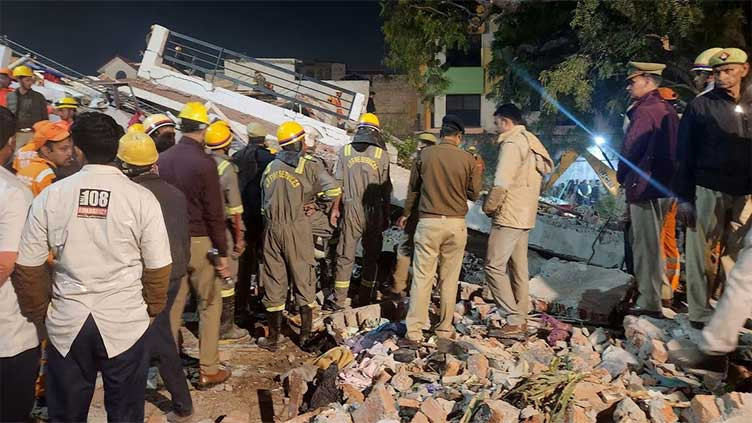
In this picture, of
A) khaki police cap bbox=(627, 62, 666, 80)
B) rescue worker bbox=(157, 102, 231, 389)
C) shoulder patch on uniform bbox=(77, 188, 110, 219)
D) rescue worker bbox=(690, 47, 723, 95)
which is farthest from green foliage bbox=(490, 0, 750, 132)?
shoulder patch on uniform bbox=(77, 188, 110, 219)

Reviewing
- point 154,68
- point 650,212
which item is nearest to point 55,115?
point 154,68

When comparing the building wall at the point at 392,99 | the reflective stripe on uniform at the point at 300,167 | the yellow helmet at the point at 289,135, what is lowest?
→ the reflective stripe on uniform at the point at 300,167

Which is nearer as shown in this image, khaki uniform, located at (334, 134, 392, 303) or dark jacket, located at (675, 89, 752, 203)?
dark jacket, located at (675, 89, 752, 203)

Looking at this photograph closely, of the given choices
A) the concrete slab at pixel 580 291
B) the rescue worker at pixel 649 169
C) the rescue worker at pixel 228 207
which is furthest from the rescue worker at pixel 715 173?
the rescue worker at pixel 228 207

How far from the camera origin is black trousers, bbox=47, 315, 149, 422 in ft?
8.40

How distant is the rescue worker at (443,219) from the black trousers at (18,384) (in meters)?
2.81

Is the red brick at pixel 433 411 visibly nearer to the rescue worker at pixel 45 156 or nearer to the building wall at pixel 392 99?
the rescue worker at pixel 45 156

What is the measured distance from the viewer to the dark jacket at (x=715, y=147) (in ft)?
12.5

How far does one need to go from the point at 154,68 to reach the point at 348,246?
25.7 ft

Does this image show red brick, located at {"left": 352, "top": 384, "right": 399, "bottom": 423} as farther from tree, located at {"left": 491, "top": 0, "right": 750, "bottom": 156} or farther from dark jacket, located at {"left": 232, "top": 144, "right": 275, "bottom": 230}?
tree, located at {"left": 491, "top": 0, "right": 750, "bottom": 156}

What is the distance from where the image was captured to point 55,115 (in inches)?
352

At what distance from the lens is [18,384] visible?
2.73 meters

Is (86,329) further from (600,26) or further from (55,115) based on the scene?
(600,26)

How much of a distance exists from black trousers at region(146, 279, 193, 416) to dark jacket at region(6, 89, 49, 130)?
568 cm
